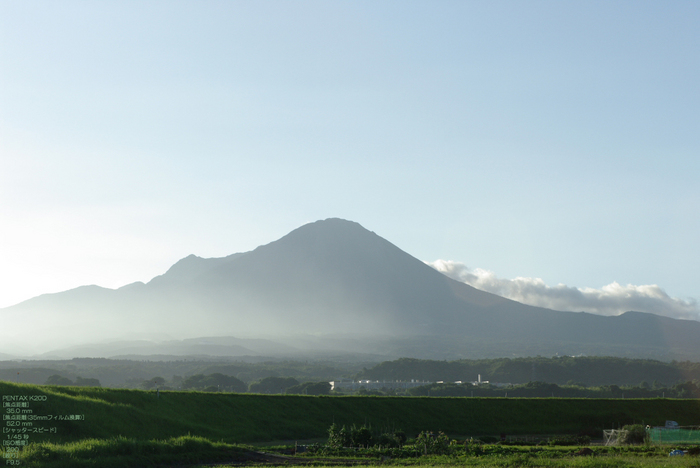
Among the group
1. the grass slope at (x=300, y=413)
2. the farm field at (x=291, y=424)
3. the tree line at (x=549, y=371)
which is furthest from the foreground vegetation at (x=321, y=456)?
the tree line at (x=549, y=371)

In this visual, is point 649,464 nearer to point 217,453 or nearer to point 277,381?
point 217,453

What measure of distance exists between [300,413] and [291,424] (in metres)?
3.10

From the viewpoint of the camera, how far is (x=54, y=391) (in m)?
41.9

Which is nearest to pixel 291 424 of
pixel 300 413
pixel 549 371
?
pixel 300 413

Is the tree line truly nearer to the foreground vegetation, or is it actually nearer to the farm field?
the farm field

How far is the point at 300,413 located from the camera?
2116 inches

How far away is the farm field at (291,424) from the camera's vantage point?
86.2 ft

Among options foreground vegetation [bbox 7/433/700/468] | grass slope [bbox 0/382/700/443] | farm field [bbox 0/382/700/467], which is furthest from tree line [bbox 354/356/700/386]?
foreground vegetation [bbox 7/433/700/468]

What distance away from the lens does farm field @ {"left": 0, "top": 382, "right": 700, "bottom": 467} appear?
86.2ft

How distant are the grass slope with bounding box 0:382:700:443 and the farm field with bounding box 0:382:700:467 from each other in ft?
0.33

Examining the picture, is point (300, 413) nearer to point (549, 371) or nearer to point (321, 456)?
point (321, 456)

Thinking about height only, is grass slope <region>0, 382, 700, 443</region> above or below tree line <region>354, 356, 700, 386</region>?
above

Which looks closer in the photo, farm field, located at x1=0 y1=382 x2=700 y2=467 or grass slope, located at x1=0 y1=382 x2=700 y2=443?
farm field, located at x1=0 y1=382 x2=700 y2=467

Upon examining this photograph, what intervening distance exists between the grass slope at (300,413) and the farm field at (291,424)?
0.10m
